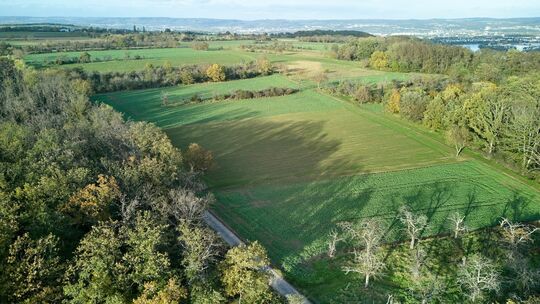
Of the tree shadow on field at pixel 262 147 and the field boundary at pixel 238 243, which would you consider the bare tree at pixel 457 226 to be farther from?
the tree shadow on field at pixel 262 147

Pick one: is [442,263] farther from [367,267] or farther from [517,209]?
[517,209]

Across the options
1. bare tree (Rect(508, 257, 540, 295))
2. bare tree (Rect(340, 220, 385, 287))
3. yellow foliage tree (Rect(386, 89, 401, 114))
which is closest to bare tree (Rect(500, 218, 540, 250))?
bare tree (Rect(508, 257, 540, 295))

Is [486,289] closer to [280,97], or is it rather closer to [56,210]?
[56,210]

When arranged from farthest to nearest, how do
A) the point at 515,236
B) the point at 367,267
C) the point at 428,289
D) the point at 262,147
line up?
the point at 262,147, the point at 515,236, the point at 367,267, the point at 428,289

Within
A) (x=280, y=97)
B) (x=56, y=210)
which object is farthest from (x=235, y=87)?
(x=56, y=210)

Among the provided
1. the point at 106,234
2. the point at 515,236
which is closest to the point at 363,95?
the point at 515,236

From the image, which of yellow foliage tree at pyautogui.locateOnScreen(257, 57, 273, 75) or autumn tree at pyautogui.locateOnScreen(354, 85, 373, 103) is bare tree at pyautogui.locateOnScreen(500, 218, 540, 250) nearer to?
autumn tree at pyautogui.locateOnScreen(354, 85, 373, 103)
